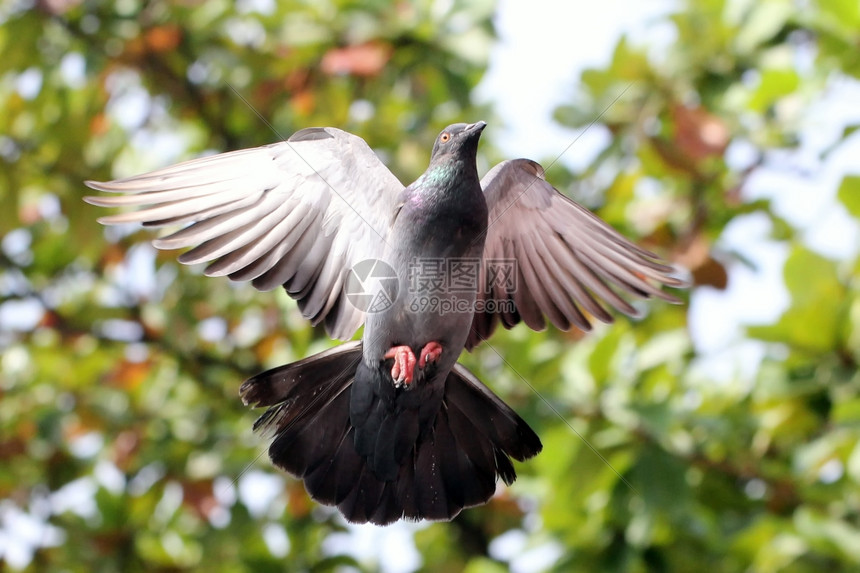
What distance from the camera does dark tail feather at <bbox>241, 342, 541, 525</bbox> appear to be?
8.78ft

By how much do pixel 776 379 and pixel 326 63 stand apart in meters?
2.59

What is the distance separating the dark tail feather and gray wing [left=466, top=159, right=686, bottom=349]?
26cm

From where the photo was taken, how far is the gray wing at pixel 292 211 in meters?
2.57

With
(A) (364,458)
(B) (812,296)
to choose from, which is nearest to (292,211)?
(A) (364,458)

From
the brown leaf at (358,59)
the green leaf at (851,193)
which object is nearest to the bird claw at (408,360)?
the brown leaf at (358,59)

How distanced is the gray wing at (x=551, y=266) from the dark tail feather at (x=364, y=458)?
10.2 inches

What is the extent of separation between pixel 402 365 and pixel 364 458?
0.46 metres

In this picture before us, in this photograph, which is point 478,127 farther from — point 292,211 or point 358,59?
point 358,59

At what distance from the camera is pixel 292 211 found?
2.75 metres

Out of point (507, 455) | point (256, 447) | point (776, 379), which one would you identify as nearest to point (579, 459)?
point (776, 379)

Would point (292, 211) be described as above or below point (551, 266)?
above

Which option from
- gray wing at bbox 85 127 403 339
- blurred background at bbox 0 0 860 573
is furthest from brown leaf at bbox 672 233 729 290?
gray wing at bbox 85 127 403 339

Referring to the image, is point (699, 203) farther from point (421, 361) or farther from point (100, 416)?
point (100, 416)

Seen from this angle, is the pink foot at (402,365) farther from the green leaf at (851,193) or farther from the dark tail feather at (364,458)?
the green leaf at (851,193)
